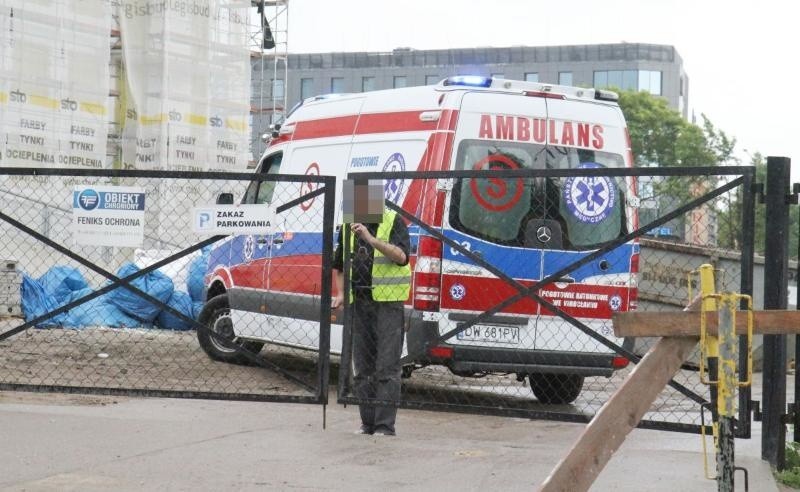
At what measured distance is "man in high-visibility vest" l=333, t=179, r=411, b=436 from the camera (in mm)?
8781

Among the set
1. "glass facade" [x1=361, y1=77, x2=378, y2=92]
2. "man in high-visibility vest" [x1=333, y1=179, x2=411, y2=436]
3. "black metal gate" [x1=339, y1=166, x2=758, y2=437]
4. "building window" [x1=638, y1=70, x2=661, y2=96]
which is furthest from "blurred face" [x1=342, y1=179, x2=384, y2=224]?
"glass facade" [x1=361, y1=77, x2=378, y2=92]

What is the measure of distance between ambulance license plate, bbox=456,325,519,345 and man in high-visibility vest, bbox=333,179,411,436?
5.05ft

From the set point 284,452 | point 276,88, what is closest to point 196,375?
point 284,452

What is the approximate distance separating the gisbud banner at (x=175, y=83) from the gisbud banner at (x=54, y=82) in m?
2.16

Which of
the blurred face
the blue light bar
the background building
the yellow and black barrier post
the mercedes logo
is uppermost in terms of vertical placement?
the background building

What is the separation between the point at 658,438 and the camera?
974 centimetres

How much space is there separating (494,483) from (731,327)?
2.74 m

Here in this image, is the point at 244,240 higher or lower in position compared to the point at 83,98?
lower

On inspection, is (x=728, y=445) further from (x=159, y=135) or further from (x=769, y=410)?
(x=159, y=135)

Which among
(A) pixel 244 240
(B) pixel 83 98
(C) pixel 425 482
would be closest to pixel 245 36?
(B) pixel 83 98

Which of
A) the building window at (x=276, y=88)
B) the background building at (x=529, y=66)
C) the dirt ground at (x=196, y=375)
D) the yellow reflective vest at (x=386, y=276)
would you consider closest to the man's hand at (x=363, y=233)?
the yellow reflective vest at (x=386, y=276)

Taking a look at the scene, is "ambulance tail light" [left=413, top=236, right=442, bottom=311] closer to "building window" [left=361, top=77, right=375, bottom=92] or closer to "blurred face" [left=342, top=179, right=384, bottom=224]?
"blurred face" [left=342, top=179, right=384, bottom=224]

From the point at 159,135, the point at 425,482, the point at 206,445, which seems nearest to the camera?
the point at 425,482

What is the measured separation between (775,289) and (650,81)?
3091 inches
